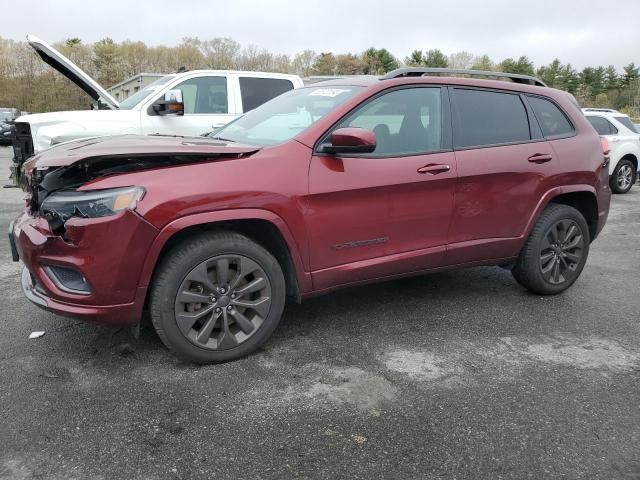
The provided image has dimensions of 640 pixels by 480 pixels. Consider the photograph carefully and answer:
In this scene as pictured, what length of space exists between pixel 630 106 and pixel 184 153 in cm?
5971

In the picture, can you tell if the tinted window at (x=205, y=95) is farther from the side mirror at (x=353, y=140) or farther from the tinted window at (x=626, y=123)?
the tinted window at (x=626, y=123)

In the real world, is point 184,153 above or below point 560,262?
above

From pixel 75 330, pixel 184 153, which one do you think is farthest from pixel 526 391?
pixel 75 330

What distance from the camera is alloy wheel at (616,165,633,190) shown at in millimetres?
11688

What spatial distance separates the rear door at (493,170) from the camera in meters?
3.91

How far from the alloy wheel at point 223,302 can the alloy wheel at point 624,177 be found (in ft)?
35.7

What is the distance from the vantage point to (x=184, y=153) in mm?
3004

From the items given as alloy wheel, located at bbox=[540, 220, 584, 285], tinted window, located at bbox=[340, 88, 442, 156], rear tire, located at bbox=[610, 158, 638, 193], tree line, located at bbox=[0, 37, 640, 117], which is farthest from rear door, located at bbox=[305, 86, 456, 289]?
tree line, located at bbox=[0, 37, 640, 117]

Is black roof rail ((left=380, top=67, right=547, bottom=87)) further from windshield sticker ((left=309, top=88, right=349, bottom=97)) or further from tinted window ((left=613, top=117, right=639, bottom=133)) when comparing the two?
tinted window ((left=613, top=117, right=639, bottom=133))

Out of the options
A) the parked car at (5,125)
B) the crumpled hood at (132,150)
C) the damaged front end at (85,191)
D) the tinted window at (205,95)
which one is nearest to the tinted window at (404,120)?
→ the crumpled hood at (132,150)

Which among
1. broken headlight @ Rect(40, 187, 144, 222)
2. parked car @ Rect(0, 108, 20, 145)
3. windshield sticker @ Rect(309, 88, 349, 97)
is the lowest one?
parked car @ Rect(0, 108, 20, 145)

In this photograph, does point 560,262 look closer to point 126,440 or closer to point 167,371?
point 167,371

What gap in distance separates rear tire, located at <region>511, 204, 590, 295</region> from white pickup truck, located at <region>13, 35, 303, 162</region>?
4.50 m

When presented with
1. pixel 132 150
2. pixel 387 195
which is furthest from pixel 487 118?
pixel 132 150
